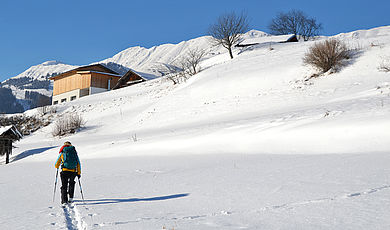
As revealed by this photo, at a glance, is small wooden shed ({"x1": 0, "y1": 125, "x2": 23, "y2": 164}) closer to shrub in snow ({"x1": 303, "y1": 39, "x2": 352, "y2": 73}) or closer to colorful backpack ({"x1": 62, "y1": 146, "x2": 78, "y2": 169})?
colorful backpack ({"x1": 62, "y1": 146, "x2": 78, "y2": 169})

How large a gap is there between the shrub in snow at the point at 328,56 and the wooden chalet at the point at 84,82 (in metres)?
41.2

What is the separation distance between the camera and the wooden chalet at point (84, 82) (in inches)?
2148

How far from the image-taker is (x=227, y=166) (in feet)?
29.1

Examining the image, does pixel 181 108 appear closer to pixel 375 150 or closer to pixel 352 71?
pixel 352 71

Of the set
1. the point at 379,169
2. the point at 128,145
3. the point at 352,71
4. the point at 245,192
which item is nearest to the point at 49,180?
the point at 128,145

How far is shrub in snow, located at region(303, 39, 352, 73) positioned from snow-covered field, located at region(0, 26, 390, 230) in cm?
95

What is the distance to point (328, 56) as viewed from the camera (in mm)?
22469

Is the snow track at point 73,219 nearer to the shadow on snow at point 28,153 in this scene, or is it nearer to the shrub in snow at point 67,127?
the shadow on snow at point 28,153

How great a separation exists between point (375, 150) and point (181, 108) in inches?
664

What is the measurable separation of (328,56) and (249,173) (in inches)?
715

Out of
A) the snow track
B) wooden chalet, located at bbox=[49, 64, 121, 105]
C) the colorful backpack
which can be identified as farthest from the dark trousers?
wooden chalet, located at bbox=[49, 64, 121, 105]

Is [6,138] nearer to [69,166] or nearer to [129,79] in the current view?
[69,166]

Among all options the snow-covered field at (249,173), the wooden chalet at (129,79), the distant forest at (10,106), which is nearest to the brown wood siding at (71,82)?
the wooden chalet at (129,79)

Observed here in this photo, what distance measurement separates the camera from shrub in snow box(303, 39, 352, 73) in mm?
22328
